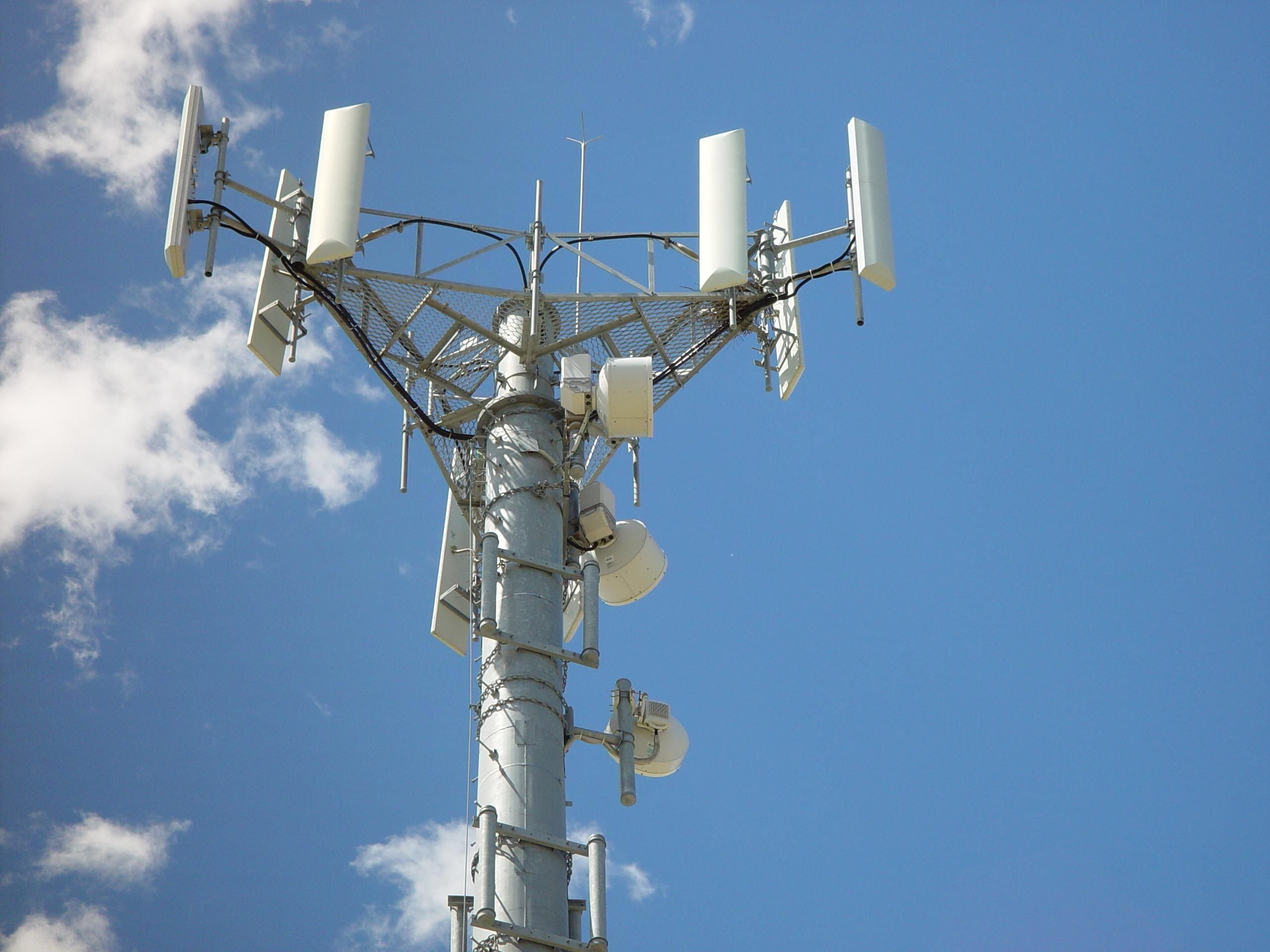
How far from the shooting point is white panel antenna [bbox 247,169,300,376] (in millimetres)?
22328

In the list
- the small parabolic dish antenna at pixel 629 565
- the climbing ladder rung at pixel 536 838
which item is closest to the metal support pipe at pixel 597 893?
the climbing ladder rung at pixel 536 838

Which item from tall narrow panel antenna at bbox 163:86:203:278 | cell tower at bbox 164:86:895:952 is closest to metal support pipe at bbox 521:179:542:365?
cell tower at bbox 164:86:895:952

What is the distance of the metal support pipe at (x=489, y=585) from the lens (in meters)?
20.0

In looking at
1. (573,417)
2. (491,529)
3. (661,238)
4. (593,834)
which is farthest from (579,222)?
(593,834)

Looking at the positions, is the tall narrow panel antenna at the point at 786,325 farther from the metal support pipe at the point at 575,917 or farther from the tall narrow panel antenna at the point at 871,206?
the metal support pipe at the point at 575,917

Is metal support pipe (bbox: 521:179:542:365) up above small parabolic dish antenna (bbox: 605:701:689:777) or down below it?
above

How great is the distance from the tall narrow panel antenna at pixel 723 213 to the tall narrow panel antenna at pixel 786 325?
35.9 inches

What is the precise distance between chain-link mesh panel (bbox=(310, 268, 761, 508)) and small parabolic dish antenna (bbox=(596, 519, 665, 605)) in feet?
3.77

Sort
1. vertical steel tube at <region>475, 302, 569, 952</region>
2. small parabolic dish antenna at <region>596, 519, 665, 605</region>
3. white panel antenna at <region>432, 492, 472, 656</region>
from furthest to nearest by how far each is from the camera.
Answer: white panel antenna at <region>432, 492, 472, 656</region>
small parabolic dish antenna at <region>596, 519, 665, 605</region>
vertical steel tube at <region>475, 302, 569, 952</region>

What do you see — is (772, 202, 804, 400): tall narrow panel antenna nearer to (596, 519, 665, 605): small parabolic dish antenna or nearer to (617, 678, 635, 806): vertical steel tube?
(596, 519, 665, 605): small parabolic dish antenna

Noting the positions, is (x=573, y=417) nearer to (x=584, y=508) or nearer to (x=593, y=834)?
(x=584, y=508)

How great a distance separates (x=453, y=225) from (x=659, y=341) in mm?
3634

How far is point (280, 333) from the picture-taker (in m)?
22.6

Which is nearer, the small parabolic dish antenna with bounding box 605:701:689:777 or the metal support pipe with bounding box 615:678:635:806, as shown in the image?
the metal support pipe with bounding box 615:678:635:806
